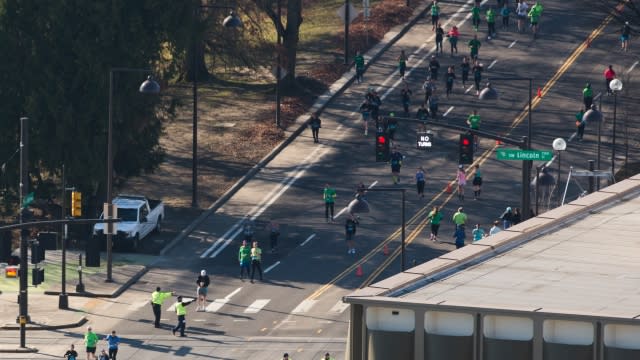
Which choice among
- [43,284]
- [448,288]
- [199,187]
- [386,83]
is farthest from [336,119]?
[448,288]

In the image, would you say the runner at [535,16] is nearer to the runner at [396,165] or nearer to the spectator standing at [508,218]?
the runner at [396,165]

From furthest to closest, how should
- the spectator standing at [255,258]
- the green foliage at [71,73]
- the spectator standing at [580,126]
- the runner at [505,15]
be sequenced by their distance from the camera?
the runner at [505,15]
the spectator standing at [580,126]
the green foliage at [71,73]
the spectator standing at [255,258]

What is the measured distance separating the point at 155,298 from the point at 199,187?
59.4 ft

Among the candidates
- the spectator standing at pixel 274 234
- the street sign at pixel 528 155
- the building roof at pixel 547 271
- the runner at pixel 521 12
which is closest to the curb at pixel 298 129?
the spectator standing at pixel 274 234

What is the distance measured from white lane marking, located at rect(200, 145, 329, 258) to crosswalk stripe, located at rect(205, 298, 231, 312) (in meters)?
5.69

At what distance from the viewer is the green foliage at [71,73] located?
217 feet

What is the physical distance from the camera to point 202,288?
5747 centimetres

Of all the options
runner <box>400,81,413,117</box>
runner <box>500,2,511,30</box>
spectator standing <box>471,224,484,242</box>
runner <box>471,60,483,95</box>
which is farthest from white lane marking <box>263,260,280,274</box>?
runner <box>500,2,511,30</box>

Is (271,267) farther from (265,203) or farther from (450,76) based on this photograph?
(450,76)

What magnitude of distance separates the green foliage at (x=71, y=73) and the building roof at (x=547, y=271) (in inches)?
1471

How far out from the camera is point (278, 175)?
74312 millimetres

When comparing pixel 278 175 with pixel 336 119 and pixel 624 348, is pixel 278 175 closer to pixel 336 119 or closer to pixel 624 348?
pixel 336 119

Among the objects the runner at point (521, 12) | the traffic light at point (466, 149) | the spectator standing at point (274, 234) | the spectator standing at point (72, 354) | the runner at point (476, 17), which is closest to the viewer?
the spectator standing at point (72, 354)

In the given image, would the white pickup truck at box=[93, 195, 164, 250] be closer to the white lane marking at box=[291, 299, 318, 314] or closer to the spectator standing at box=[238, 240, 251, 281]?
the spectator standing at box=[238, 240, 251, 281]
